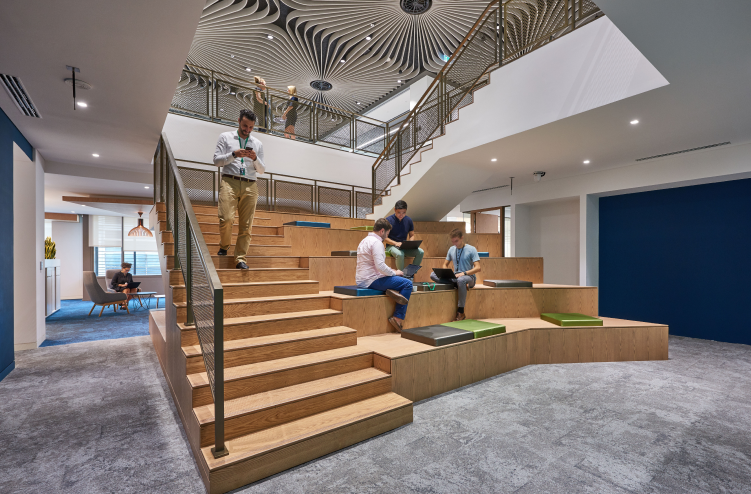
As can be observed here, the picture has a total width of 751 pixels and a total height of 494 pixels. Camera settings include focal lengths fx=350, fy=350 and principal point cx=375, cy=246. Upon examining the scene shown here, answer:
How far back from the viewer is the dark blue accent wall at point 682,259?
18.2ft

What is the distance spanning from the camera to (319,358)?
295 cm

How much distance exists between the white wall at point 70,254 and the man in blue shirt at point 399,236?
12.9 meters

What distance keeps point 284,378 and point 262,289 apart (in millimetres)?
1231

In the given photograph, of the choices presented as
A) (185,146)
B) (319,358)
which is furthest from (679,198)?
(185,146)

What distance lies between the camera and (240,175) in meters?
3.69

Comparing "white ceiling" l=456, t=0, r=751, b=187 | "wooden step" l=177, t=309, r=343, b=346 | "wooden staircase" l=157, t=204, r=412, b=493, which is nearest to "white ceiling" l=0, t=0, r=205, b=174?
"wooden staircase" l=157, t=204, r=412, b=493

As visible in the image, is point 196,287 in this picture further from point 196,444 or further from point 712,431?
point 712,431

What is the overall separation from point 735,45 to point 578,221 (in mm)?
5540

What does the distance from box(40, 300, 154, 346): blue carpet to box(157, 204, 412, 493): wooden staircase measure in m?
3.81

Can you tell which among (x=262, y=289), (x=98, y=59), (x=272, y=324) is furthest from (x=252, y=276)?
(x=98, y=59)

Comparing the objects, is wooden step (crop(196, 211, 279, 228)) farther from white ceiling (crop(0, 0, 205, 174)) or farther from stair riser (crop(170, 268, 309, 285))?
stair riser (crop(170, 268, 309, 285))

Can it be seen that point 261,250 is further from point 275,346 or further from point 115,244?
point 115,244

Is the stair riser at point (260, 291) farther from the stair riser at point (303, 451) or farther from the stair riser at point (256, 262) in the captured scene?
the stair riser at point (303, 451)

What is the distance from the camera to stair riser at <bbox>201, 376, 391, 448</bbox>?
217 cm
